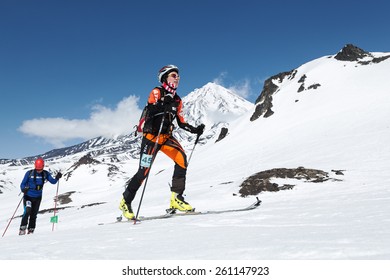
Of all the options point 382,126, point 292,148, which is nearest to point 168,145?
point 292,148

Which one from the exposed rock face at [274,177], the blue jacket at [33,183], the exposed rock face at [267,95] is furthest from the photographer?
the exposed rock face at [267,95]

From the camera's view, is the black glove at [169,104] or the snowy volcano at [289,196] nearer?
the snowy volcano at [289,196]

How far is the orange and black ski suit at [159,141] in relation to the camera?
773cm

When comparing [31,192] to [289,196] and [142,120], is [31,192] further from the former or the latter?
[289,196]

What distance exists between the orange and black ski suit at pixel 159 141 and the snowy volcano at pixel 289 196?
1068 mm

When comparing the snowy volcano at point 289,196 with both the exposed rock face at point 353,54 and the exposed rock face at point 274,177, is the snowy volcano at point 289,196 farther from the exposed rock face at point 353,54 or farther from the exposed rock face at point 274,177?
the exposed rock face at point 353,54

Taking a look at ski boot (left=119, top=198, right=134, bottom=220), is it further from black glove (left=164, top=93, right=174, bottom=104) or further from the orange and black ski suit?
black glove (left=164, top=93, right=174, bottom=104)

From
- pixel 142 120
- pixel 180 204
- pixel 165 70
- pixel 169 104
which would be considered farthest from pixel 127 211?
pixel 165 70

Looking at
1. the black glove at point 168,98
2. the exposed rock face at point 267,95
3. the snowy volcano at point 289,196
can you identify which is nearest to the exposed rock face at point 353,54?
the snowy volcano at point 289,196

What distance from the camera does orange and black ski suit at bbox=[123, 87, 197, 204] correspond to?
7.73m

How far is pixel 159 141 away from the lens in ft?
26.2

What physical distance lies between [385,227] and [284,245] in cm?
147
